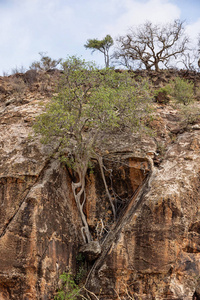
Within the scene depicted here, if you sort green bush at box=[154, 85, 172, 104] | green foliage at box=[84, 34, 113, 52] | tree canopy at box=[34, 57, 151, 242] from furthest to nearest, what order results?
green foliage at box=[84, 34, 113, 52] → green bush at box=[154, 85, 172, 104] → tree canopy at box=[34, 57, 151, 242]

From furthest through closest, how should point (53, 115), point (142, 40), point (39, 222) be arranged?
point (142, 40)
point (53, 115)
point (39, 222)

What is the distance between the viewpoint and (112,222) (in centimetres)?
900

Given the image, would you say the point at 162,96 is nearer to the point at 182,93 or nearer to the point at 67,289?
the point at 182,93

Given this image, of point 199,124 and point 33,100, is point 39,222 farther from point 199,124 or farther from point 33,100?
point 33,100

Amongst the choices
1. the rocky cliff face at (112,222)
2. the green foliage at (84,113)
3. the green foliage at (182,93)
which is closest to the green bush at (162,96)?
the green foliage at (182,93)

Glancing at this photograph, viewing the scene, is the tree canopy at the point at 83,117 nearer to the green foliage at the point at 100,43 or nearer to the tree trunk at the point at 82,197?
the tree trunk at the point at 82,197

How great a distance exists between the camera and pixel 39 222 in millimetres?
7961

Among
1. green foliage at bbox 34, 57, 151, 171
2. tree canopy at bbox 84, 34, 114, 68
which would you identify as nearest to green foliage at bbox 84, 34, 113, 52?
tree canopy at bbox 84, 34, 114, 68

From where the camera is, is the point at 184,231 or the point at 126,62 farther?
the point at 126,62

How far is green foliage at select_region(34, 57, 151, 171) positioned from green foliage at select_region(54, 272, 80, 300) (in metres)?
3.10

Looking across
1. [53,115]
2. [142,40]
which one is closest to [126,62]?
[142,40]

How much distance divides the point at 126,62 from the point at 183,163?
536 inches

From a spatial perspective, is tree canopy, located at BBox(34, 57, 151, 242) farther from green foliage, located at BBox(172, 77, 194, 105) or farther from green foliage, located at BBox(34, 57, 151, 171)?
green foliage, located at BBox(172, 77, 194, 105)

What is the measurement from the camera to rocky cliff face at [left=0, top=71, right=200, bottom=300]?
7121mm
